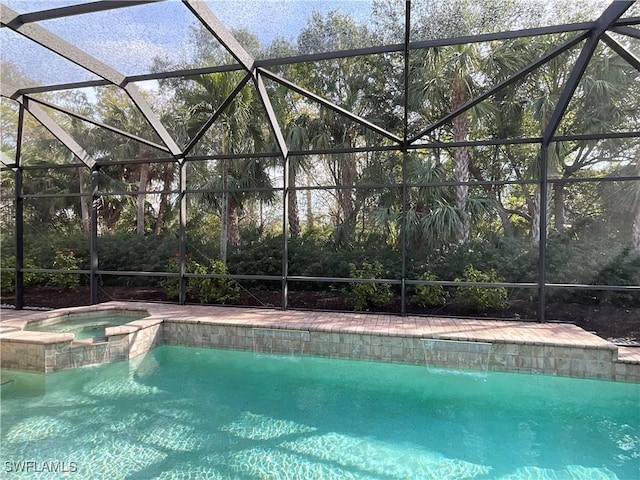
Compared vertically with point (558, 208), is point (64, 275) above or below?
below

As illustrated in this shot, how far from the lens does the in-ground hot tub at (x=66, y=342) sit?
4527mm

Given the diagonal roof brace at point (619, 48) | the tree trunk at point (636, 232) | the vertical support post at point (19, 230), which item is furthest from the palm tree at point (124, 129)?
the tree trunk at point (636, 232)

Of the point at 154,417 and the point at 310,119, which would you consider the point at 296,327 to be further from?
the point at 310,119

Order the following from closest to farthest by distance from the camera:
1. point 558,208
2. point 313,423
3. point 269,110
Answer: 1. point 313,423
2. point 269,110
3. point 558,208

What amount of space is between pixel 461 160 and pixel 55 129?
7.73 metres

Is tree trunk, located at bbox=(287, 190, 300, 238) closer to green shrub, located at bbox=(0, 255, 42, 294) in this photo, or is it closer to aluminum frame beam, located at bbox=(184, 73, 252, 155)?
aluminum frame beam, located at bbox=(184, 73, 252, 155)

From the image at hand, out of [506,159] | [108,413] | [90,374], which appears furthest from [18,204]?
[506,159]

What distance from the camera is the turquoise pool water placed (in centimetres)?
284

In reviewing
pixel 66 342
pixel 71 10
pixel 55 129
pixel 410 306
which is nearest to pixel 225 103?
pixel 71 10

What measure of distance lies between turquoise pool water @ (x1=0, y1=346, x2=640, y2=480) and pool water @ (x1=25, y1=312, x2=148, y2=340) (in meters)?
1.41

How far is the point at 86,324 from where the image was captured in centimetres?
629

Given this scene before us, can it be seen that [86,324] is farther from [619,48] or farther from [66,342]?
[619,48]

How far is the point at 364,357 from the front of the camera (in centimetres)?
504

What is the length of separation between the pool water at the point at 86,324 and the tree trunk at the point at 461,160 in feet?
19.9
